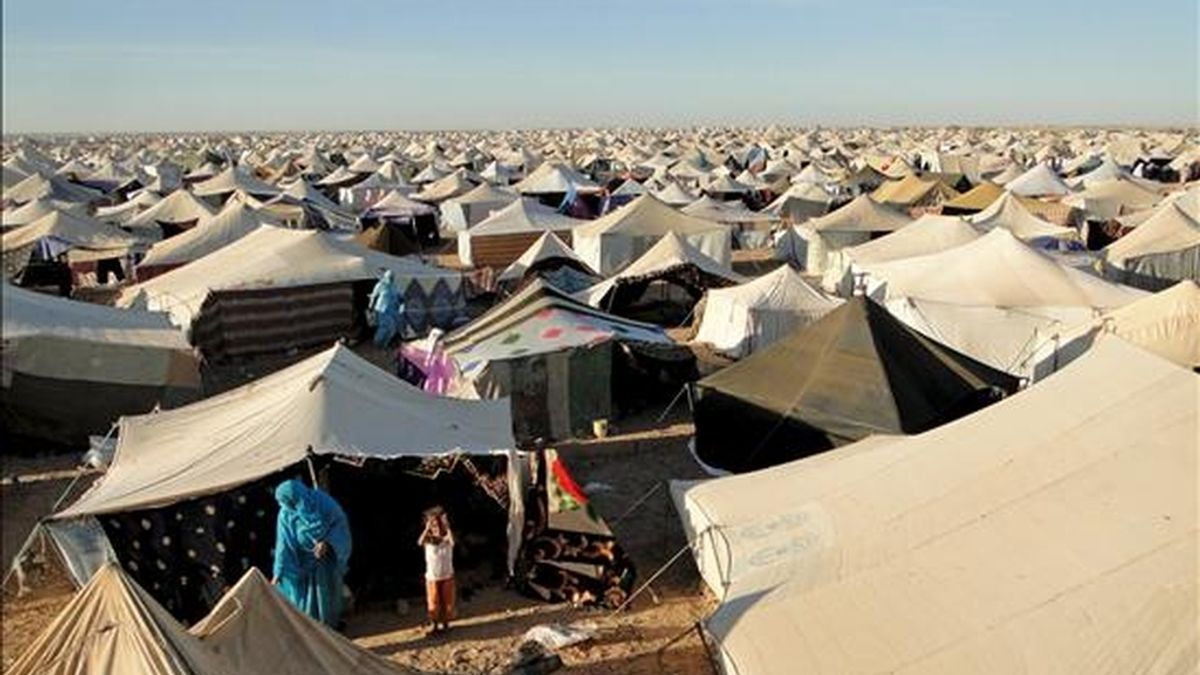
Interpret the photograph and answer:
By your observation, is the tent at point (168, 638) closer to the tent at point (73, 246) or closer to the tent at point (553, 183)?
the tent at point (73, 246)

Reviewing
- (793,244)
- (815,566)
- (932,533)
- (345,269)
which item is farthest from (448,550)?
(793,244)

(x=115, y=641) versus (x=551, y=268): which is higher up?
(x=115, y=641)

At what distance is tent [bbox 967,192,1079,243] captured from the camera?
23703 millimetres

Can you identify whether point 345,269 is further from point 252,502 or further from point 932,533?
point 932,533

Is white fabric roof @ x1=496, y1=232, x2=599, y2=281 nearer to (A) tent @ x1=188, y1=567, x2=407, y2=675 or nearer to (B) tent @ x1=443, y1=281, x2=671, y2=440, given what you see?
(B) tent @ x1=443, y1=281, x2=671, y2=440

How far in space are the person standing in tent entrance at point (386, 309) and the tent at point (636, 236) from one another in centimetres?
631

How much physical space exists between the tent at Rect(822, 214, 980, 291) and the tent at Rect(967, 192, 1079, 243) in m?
1.53

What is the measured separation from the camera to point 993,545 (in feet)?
22.3

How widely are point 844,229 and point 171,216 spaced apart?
18128 millimetres

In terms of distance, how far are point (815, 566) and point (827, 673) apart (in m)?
1.22

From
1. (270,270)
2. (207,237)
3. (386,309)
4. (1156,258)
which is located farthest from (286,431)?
(1156,258)

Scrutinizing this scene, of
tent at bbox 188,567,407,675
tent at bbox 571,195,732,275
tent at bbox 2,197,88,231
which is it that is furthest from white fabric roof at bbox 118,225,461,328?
tent at bbox 188,567,407,675

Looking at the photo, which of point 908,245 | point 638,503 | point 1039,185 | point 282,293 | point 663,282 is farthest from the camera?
point 1039,185

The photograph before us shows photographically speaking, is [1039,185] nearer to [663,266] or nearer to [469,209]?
[469,209]
